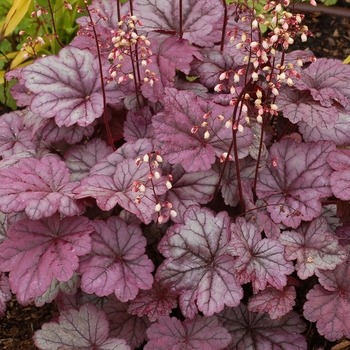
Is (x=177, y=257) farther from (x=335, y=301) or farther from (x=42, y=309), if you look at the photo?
(x=42, y=309)

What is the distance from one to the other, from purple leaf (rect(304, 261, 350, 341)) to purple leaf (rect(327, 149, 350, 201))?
0.77 feet

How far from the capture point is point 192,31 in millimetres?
2250

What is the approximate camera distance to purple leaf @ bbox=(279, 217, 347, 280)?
5.98 feet

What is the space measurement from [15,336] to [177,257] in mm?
962

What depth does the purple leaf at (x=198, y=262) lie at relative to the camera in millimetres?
1766

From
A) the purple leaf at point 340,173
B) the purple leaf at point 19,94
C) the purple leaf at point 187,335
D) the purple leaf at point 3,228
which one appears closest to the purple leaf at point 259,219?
the purple leaf at point 340,173

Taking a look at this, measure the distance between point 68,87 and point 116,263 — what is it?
0.71 meters

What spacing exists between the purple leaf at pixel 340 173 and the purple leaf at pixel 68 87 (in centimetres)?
81

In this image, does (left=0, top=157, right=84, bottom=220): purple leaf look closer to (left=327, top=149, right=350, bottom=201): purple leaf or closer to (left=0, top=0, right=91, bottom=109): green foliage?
(left=327, top=149, right=350, bottom=201): purple leaf

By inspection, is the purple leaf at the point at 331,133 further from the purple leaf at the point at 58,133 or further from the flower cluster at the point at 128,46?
the purple leaf at the point at 58,133

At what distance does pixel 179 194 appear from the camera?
1956mm

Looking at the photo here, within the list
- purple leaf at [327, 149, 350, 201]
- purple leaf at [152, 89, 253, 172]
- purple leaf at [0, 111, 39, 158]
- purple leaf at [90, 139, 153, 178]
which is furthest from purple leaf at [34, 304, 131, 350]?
purple leaf at [327, 149, 350, 201]

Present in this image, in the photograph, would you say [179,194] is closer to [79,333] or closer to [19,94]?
[79,333]

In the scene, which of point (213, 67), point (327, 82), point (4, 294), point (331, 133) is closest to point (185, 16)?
point (213, 67)
